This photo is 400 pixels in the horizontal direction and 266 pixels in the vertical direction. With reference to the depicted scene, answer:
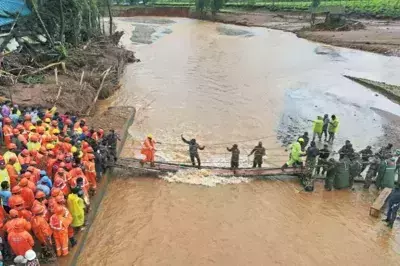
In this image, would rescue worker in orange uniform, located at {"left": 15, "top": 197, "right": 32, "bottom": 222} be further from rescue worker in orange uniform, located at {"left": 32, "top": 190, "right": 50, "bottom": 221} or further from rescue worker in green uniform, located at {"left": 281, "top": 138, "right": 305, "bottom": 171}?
rescue worker in green uniform, located at {"left": 281, "top": 138, "right": 305, "bottom": 171}

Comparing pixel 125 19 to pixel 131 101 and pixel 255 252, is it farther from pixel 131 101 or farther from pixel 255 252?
pixel 255 252

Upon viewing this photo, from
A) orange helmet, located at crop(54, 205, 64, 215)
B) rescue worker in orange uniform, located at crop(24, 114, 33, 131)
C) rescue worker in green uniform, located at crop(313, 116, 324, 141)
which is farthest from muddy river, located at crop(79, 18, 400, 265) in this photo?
rescue worker in orange uniform, located at crop(24, 114, 33, 131)

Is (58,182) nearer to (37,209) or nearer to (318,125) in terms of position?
(37,209)

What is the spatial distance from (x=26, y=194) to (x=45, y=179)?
78 centimetres

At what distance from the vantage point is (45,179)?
928cm

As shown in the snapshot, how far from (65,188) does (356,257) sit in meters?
7.20

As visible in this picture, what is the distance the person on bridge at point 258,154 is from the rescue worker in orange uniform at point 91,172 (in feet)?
16.7

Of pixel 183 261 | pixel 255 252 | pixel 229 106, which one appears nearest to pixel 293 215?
pixel 255 252

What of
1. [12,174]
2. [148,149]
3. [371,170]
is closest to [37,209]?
[12,174]

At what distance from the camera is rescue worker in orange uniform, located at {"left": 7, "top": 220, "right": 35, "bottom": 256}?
24.5 ft

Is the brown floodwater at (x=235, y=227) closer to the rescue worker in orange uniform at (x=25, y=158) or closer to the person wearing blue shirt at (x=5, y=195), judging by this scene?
the person wearing blue shirt at (x=5, y=195)

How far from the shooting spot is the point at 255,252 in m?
9.76

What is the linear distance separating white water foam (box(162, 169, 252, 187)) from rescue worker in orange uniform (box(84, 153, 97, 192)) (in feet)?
8.25

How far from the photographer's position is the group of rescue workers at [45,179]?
7957 millimetres
